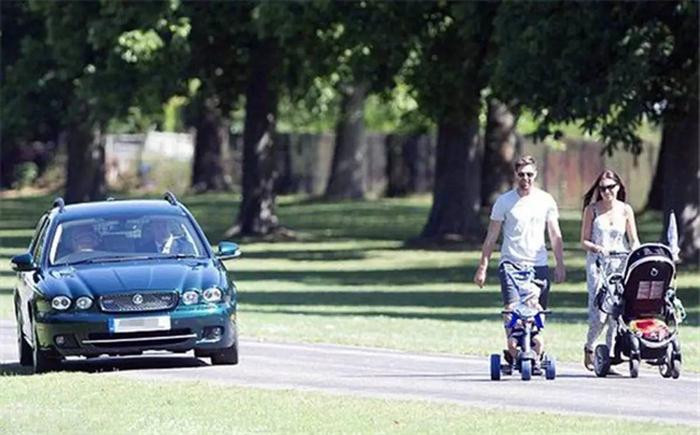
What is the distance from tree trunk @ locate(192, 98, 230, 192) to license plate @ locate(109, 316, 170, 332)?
183 ft

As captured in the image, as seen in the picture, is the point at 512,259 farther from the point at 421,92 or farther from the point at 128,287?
the point at 421,92

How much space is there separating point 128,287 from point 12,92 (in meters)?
36.1

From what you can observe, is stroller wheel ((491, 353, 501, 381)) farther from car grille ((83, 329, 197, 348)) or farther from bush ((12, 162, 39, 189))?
bush ((12, 162, 39, 189))

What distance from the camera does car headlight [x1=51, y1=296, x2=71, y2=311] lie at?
19.3 m

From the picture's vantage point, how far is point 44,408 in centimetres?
1620

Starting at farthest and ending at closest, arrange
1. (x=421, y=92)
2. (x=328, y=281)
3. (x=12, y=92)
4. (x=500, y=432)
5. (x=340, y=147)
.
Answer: (x=340, y=147), (x=12, y=92), (x=421, y=92), (x=328, y=281), (x=500, y=432)

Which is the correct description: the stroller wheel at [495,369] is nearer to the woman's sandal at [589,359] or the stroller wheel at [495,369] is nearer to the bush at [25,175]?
the woman's sandal at [589,359]

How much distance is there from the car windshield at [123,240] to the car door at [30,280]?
20cm

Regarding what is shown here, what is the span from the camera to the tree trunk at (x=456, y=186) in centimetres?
4672

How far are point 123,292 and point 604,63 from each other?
16240mm

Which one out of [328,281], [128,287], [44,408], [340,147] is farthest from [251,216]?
[44,408]

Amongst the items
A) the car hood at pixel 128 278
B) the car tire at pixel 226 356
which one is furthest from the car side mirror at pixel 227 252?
the car tire at pixel 226 356

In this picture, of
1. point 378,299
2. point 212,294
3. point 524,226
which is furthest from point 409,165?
point 524,226

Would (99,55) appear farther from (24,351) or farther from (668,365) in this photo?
(668,365)
